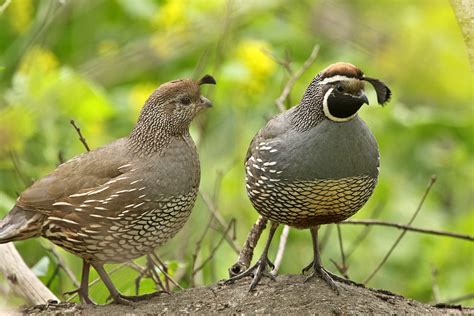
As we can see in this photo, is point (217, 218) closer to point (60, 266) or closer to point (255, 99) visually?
point (60, 266)

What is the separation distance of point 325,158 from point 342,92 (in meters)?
0.25

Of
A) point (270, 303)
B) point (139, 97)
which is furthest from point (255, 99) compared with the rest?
point (270, 303)

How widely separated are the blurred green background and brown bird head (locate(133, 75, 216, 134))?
36.4 inches

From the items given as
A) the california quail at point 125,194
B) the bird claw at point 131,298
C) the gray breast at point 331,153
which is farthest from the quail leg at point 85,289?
the gray breast at point 331,153

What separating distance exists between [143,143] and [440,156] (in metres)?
3.43

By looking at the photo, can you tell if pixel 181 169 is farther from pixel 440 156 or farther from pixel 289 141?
pixel 440 156

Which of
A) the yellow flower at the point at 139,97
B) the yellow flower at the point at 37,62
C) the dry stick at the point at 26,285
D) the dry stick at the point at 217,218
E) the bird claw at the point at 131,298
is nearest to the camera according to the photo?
the bird claw at the point at 131,298

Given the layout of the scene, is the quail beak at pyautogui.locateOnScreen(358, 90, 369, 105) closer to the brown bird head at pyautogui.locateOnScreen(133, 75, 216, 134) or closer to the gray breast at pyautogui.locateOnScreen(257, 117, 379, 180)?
the gray breast at pyautogui.locateOnScreen(257, 117, 379, 180)

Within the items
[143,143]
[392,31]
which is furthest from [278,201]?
[392,31]

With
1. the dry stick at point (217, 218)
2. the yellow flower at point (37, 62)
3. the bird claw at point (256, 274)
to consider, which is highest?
the yellow flower at point (37, 62)

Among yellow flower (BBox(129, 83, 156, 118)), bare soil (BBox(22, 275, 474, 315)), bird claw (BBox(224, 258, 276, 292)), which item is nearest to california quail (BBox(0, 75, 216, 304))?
bare soil (BBox(22, 275, 474, 315))

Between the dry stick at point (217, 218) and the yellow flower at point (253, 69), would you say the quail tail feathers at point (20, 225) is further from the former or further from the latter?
the yellow flower at point (253, 69)

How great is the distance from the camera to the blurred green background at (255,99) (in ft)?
19.5

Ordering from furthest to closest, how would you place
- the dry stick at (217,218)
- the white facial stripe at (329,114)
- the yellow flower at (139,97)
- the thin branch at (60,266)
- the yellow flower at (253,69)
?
the yellow flower at (139,97)
the yellow flower at (253,69)
the dry stick at (217,218)
the thin branch at (60,266)
the white facial stripe at (329,114)
